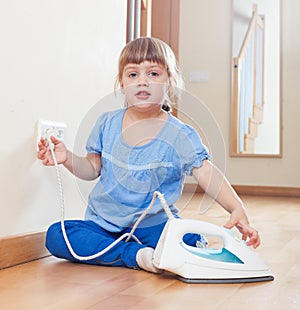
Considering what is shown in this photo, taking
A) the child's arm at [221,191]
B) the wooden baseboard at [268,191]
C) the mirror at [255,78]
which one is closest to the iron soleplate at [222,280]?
the child's arm at [221,191]

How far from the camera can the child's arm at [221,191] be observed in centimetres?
116

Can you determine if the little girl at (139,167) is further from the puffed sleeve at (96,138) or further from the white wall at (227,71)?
the white wall at (227,71)

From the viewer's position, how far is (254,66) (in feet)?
14.3

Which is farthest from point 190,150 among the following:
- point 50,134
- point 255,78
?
point 255,78

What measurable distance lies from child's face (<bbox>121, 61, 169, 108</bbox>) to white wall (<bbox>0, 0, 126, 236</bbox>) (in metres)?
0.20

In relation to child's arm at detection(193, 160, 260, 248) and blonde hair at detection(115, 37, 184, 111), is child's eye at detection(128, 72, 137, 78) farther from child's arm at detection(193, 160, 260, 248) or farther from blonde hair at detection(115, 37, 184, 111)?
child's arm at detection(193, 160, 260, 248)

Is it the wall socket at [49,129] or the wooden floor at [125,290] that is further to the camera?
the wall socket at [49,129]

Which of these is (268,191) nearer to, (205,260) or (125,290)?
(205,260)

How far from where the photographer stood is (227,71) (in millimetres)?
4172

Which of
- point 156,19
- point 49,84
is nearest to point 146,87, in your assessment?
point 49,84

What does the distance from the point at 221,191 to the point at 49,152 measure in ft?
1.27

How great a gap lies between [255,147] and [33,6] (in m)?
3.25

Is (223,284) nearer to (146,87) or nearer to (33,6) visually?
(146,87)

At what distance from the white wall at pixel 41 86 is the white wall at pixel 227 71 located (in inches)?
104
